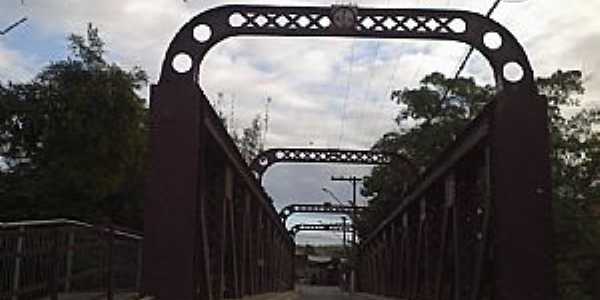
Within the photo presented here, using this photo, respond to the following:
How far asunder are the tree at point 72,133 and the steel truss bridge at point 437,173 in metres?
12.7

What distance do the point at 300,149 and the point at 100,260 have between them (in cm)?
2869

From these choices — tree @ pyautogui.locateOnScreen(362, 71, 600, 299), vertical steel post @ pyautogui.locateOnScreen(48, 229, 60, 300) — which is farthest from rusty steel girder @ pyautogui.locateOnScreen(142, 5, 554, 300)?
tree @ pyautogui.locateOnScreen(362, 71, 600, 299)

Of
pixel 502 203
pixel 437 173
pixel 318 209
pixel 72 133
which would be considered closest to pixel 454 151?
pixel 437 173

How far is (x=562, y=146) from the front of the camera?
38938 millimetres

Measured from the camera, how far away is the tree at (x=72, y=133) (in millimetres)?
33062

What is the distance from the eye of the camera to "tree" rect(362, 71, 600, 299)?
33562 millimetres

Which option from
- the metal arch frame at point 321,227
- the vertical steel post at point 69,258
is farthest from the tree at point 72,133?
the metal arch frame at point 321,227

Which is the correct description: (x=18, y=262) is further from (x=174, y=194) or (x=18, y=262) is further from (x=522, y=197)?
(x=522, y=197)

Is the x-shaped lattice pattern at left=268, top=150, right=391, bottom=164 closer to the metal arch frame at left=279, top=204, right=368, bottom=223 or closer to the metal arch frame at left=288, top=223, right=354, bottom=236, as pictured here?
the metal arch frame at left=279, top=204, right=368, bottom=223

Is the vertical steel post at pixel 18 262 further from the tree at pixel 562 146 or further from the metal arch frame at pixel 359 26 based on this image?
the tree at pixel 562 146

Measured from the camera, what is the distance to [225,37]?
16.6 m

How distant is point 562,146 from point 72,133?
786 inches

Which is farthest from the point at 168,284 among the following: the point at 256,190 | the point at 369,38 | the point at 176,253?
the point at 256,190

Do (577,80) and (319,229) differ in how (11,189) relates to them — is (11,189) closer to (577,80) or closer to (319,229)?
(577,80)
